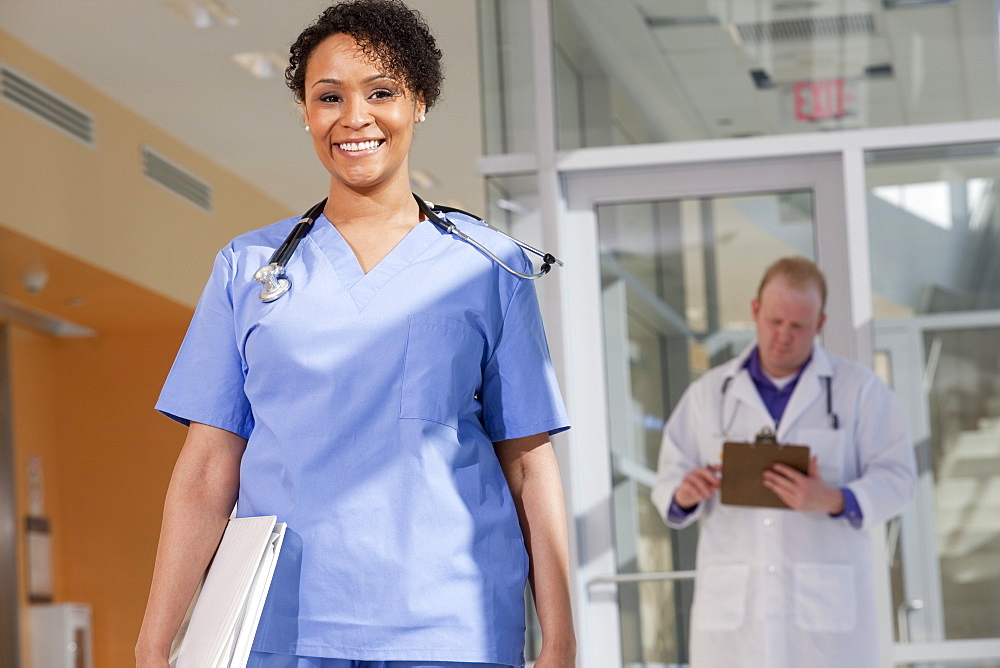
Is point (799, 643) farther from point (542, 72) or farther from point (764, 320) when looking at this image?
point (542, 72)

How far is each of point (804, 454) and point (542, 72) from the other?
5.15ft

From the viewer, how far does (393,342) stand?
1475mm

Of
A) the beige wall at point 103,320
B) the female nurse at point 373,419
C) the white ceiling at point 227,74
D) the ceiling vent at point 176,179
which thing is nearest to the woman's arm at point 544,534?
the female nurse at point 373,419

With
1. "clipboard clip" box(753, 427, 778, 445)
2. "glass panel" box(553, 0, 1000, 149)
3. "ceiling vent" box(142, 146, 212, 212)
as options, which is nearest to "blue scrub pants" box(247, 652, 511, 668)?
"clipboard clip" box(753, 427, 778, 445)

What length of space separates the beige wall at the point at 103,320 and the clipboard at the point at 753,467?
382cm

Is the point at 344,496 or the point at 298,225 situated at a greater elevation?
the point at 298,225

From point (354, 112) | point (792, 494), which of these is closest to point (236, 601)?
point (354, 112)

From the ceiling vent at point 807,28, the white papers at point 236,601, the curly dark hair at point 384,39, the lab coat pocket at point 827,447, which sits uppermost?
the ceiling vent at point 807,28

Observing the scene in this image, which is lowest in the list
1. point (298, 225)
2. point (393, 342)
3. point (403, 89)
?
point (393, 342)

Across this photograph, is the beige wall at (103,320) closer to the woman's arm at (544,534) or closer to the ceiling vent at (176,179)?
the ceiling vent at (176,179)

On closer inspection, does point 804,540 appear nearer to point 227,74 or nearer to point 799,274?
point 799,274

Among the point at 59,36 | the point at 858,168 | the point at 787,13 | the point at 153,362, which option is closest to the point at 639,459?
the point at 858,168

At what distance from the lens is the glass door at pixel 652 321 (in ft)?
13.2

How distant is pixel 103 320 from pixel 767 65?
5.11 metres
